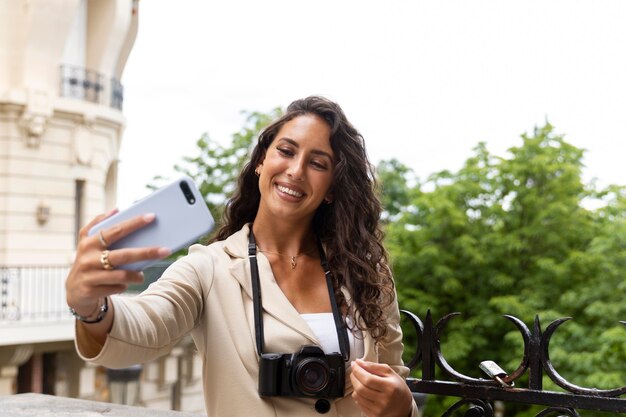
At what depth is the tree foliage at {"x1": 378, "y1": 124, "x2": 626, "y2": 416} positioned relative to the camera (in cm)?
1545

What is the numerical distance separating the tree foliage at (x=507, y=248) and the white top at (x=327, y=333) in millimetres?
13225

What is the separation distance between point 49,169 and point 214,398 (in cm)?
1463

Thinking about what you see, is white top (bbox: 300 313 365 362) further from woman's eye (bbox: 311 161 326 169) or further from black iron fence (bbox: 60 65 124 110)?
black iron fence (bbox: 60 65 124 110)

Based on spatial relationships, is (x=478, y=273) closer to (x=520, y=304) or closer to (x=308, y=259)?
(x=520, y=304)

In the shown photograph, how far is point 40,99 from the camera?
15.4 m

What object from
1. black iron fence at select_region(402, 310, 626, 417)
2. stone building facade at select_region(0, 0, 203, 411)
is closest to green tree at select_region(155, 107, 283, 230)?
stone building facade at select_region(0, 0, 203, 411)

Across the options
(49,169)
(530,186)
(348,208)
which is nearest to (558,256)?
(530,186)

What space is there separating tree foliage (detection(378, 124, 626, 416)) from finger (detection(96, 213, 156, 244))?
46.0 ft

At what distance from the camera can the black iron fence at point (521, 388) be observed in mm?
2412

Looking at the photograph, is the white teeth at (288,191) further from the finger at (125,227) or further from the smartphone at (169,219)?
the finger at (125,227)

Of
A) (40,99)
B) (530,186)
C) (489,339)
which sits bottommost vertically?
(489,339)

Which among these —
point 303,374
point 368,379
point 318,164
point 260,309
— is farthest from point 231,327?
point 318,164

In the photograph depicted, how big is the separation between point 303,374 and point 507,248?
1472 cm

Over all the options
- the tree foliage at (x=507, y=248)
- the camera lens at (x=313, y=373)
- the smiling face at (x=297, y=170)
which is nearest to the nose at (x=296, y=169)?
the smiling face at (x=297, y=170)
